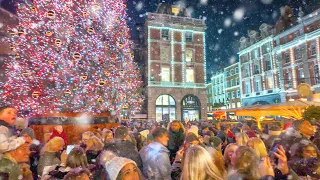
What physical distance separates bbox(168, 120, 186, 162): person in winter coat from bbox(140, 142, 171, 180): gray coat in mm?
2075

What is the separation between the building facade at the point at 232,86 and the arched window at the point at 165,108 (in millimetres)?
22473

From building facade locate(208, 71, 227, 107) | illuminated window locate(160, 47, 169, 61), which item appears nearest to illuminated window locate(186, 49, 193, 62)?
illuminated window locate(160, 47, 169, 61)

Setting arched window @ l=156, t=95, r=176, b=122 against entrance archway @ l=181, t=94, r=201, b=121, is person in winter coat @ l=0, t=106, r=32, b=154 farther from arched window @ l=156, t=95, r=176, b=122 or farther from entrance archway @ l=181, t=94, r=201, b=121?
entrance archway @ l=181, t=94, r=201, b=121

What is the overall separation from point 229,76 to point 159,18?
88.4ft

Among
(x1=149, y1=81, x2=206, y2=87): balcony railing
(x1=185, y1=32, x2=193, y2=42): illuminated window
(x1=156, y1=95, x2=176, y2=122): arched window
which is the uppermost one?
(x1=185, y1=32, x2=193, y2=42): illuminated window

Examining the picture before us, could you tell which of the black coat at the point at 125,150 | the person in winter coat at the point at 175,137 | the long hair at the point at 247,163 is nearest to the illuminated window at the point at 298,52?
the person in winter coat at the point at 175,137

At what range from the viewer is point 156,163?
366 cm

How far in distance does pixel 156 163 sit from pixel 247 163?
151cm

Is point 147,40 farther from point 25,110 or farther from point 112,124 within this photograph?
point 25,110

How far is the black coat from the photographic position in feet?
12.9

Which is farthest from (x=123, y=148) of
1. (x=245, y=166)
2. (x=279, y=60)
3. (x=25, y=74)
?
(x=279, y=60)

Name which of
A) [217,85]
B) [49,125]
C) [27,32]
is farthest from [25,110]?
[217,85]

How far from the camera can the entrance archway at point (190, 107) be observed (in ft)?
105

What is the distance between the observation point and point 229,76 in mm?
52844
